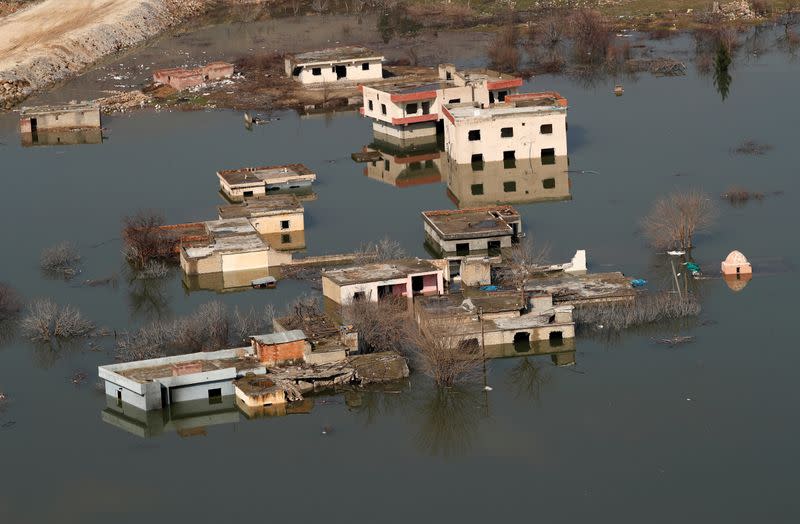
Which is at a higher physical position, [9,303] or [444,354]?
[9,303]

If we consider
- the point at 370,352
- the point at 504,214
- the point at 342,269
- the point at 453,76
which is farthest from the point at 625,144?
the point at 370,352

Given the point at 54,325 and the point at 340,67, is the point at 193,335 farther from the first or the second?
the point at 340,67

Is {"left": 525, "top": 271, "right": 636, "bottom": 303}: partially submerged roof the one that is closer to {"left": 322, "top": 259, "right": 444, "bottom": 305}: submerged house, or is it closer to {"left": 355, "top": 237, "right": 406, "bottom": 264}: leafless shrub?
{"left": 322, "top": 259, "right": 444, "bottom": 305}: submerged house

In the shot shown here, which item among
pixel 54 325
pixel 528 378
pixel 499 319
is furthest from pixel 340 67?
pixel 528 378

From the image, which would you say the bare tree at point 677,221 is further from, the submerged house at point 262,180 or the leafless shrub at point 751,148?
the submerged house at point 262,180

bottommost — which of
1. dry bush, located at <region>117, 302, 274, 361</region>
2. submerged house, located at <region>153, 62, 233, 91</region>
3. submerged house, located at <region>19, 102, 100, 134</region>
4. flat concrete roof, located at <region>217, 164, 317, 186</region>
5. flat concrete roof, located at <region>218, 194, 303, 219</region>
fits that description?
dry bush, located at <region>117, 302, 274, 361</region>

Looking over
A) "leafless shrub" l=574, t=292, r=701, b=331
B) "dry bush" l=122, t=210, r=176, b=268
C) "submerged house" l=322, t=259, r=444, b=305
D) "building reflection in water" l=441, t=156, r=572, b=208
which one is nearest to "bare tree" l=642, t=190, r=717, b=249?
"leafless shrub" l=574, t=292, r=701, b=331

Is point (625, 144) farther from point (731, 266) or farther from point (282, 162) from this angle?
point (731, 266)
